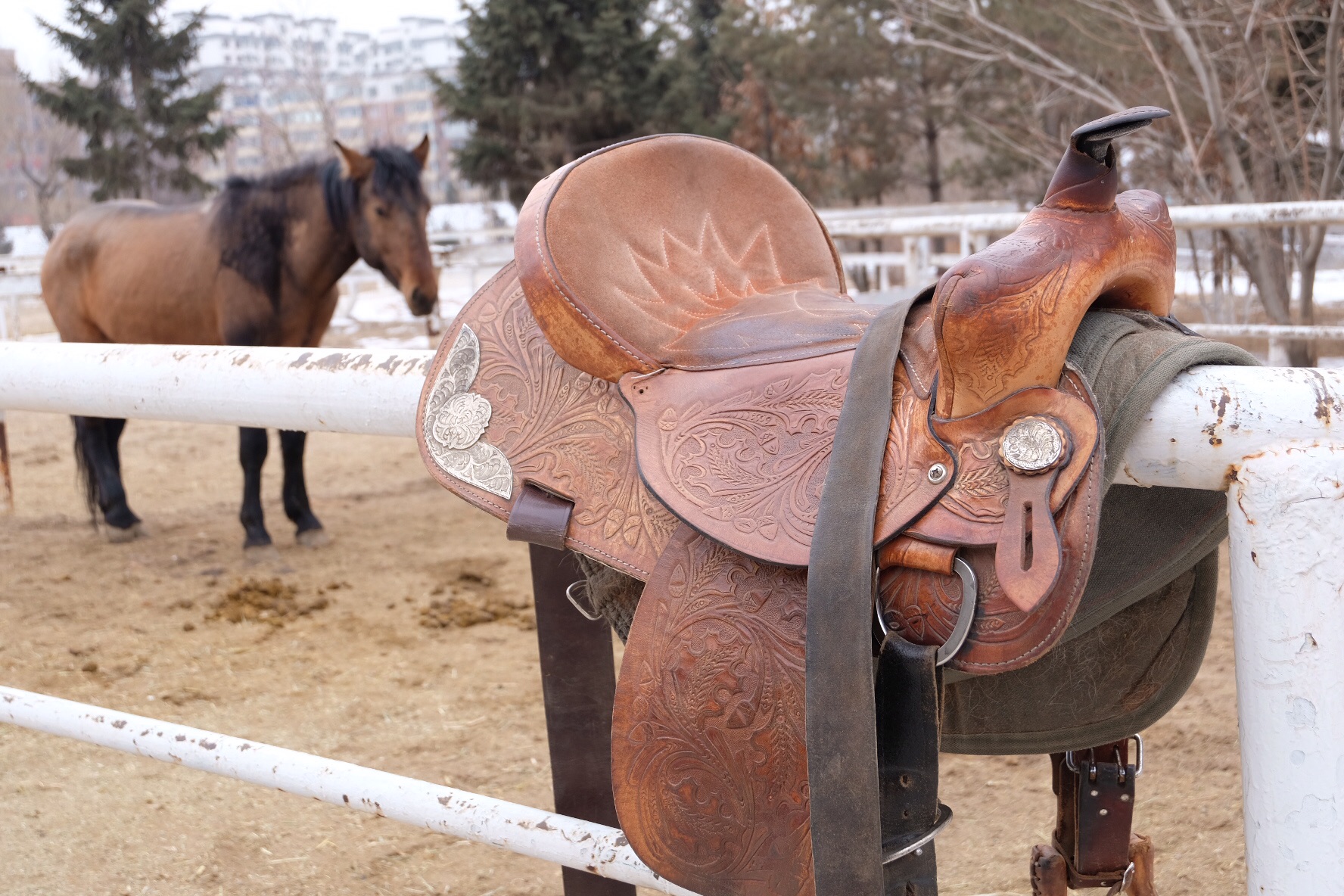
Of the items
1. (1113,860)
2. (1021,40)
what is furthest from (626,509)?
(1021,40)

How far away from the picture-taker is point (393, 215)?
3975 millimetres

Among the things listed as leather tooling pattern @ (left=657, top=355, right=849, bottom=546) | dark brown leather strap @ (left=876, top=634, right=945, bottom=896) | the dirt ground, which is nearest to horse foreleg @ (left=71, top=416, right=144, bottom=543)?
the dirt ground

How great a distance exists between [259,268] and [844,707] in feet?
12.8

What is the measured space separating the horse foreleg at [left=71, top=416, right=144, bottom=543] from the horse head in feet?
4.78

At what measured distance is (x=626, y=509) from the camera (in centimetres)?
88

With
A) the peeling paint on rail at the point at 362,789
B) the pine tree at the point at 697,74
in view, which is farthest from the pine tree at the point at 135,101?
the peeling paint on rail at the point at 362,789

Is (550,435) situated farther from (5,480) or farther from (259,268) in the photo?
(5,480)

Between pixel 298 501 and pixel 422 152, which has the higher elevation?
pixel 422 152

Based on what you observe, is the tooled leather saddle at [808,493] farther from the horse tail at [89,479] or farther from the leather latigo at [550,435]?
the horse tail at [89,479]

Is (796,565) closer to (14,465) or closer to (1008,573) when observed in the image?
(1008,573)

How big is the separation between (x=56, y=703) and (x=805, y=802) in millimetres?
958

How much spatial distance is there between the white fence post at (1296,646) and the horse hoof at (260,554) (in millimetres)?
3812

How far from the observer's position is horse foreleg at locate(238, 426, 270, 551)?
4055 millimetres

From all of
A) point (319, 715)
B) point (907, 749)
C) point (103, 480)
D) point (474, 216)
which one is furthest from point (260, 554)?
point (474, 216)
